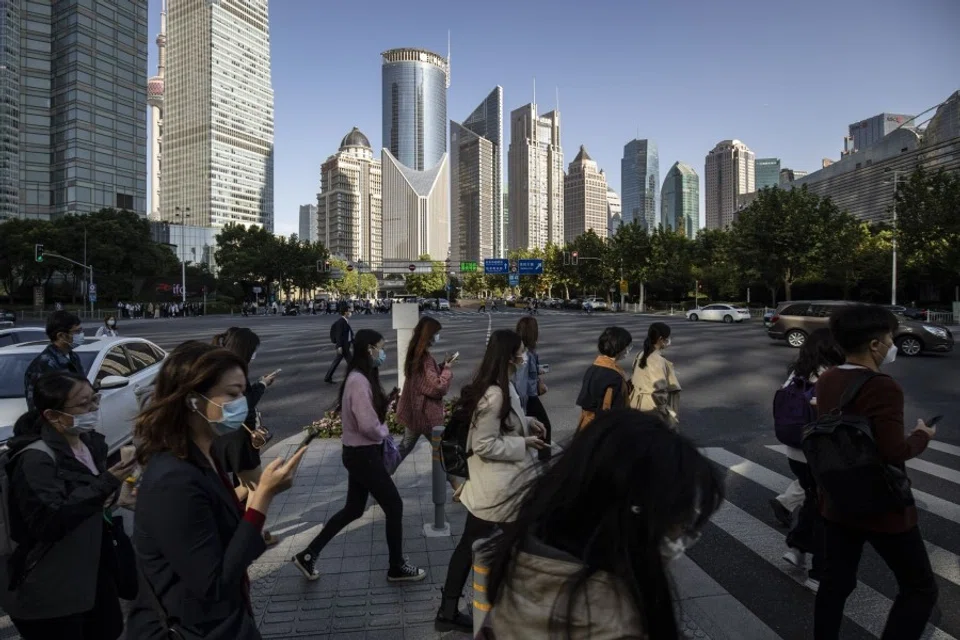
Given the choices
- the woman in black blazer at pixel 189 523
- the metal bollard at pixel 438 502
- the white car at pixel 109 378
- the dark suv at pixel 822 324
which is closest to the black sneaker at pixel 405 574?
the metal bollard at pixel 438 502

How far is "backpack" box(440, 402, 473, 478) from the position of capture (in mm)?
3639

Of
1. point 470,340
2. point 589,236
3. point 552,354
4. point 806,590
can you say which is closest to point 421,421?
point 806,590

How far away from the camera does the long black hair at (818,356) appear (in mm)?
4461

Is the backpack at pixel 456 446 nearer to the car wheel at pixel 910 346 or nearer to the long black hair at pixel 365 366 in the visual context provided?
the long black hair at pixel 365 366

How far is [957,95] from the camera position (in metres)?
57.9

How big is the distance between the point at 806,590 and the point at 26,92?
10384 centimetres

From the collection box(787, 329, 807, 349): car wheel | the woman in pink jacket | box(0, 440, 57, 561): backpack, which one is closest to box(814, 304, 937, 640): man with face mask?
the woman in pink jacket

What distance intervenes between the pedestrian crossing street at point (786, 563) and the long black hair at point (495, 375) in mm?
1755

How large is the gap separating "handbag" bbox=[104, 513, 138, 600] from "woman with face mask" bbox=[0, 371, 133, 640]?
19 mm

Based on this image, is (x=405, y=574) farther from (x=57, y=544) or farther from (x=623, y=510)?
(x=623, y=510)

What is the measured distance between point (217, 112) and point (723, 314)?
5225 inches

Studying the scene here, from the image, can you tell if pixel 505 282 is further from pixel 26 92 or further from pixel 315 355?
pixel 315 355

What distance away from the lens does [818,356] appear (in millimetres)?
4520

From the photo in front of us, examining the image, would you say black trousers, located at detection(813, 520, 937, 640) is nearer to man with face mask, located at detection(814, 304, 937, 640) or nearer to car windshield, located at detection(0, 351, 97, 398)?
man with face mask, located at detection(814, 304, 937, 640)
